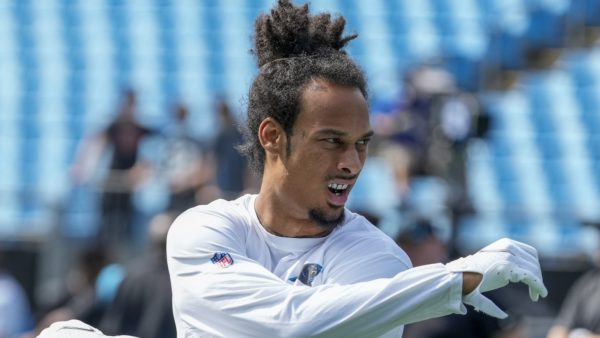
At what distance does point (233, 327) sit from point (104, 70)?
36.3 ft

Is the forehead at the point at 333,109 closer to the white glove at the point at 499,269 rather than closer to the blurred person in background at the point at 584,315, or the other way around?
the white glove at the point at 499,269

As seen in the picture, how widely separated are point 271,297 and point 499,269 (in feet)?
1.94

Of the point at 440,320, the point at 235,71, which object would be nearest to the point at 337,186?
the point at 440,320

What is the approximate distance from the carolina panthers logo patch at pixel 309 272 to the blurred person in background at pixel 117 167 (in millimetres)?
6494

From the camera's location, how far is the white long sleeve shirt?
3.19 meters

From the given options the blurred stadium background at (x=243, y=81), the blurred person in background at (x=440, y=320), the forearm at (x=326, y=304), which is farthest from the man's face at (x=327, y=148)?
the blurred stadium background at (x=243, y=81)

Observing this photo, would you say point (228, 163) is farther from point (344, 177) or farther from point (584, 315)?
point (344, 177)

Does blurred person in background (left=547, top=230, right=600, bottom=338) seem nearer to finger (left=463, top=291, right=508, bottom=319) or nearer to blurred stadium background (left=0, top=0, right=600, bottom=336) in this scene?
blurred stadium background (left=0, top=0, right=600, bottom=336)

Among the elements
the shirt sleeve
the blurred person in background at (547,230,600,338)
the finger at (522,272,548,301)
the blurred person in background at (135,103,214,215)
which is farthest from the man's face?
the blurred person in background at (135,103,214,215)

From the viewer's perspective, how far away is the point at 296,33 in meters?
3.70

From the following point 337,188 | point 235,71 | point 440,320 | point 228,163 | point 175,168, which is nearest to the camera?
point 337,188

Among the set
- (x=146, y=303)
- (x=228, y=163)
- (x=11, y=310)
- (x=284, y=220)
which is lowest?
(x=11, y=310)

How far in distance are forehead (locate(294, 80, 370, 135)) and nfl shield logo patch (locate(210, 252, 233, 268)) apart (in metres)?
0.41

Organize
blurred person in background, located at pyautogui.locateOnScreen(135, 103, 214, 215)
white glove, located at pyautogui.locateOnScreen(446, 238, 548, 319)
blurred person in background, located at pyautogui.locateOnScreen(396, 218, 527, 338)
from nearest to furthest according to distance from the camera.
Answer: white glove, located at pyautogui.locateOnScreen(446, 238, 548, 319), blurred person in background, located at pyautogui.locateOnScreen(396, 218, 527, 338), blurred person in background, located at pyautogui.locateOnScreen(135, 103, 214, 215)
